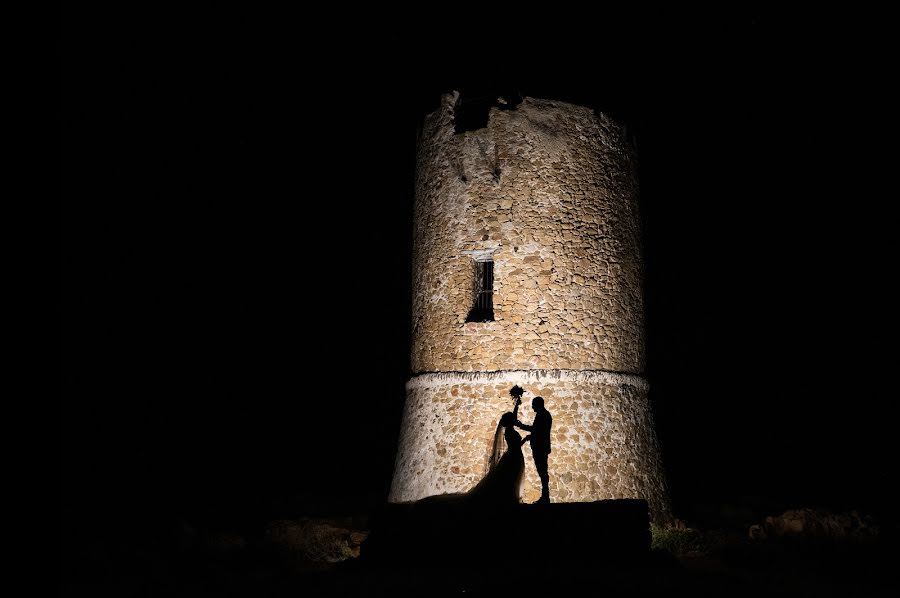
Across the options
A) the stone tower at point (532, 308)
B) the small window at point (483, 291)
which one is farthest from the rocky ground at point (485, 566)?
the small window at point (483, 291)

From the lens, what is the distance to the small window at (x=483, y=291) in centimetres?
966

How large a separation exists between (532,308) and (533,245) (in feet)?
2.99

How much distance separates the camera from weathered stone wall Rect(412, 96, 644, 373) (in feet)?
30.4

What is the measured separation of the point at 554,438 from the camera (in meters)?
8.88

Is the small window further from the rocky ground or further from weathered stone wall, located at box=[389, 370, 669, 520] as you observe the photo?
the rocky ground

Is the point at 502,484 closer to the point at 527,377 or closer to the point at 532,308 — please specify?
the point at 527,377

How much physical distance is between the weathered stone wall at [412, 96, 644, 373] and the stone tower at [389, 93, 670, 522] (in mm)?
19

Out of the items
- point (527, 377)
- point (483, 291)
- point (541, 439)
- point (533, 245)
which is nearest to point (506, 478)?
point (541, 439)

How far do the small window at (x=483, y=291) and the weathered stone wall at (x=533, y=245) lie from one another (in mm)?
169

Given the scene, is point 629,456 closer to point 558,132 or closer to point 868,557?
point 868,557

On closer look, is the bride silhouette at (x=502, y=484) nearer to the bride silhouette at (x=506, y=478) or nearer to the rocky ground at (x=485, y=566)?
the bride silhouette at (x=506, y=478)

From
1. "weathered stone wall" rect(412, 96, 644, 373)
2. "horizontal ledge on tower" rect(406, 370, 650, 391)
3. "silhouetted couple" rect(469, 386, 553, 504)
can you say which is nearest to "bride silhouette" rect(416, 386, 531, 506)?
"silhouetted couple" rect(469, 386, 553, 504)

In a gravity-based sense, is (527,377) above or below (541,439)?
above

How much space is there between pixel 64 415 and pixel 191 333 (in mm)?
5832
